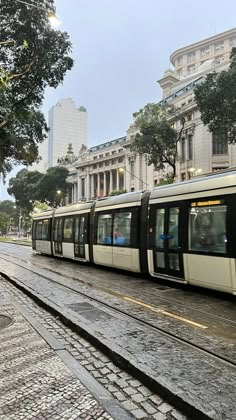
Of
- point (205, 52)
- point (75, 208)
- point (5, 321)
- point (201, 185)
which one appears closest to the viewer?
point (5, 321)

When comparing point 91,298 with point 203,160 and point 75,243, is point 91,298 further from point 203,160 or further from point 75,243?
point 203,160

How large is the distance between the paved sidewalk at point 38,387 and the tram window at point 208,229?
471 centimetres

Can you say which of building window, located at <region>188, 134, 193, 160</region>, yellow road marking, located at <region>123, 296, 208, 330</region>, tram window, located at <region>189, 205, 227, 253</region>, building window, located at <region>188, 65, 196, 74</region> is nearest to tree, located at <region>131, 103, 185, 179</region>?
building window, located at <region>188, 134, 193, 160</region>

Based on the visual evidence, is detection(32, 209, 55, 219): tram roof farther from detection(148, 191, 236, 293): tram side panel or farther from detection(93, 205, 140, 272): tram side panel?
detection(148, 191, 236, 293): tram side panel

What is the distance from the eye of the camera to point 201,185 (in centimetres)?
936

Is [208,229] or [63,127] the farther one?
[63,127]

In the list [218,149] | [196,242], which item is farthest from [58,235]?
A: [218,149]

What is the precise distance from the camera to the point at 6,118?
1185cm

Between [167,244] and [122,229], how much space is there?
9.63ft

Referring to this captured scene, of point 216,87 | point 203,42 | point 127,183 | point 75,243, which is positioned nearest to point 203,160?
point 216,87

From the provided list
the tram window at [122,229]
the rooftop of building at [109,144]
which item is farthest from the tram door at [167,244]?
the rooftop of building at [109,144]

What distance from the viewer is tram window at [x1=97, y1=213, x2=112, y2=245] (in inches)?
554

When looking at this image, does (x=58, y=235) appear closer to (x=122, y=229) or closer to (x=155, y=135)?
(x=122, y=229)

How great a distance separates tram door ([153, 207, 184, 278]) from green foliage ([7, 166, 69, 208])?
65.9 m
